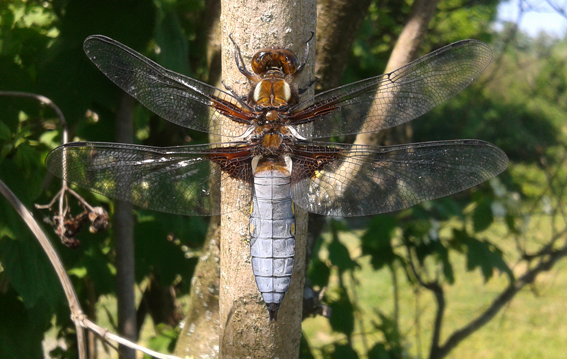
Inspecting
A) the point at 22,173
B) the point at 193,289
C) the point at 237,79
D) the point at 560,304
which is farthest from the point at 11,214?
the point at 560,304

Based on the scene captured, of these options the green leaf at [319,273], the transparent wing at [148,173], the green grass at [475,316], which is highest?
the transparent wing at [148,173]

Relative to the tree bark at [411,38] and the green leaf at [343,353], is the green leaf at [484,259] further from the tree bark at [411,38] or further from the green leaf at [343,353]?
the tree bark at [411,38]

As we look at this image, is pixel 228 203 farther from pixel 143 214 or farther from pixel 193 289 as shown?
pixel 143 214

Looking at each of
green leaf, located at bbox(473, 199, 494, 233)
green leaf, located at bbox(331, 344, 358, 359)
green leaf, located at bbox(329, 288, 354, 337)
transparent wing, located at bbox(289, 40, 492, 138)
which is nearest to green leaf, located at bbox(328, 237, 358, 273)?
green leaf, located at bbox(329, 288, 354, 337)

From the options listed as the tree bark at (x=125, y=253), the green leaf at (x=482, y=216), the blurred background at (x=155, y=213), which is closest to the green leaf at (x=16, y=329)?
the blurred background at (x=155, y=213)

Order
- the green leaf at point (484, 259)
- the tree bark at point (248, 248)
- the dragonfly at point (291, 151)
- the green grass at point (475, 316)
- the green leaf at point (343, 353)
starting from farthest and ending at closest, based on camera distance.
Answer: the green grass at point (475, 316) < the green leaf at point (484, 259) < the green leaf at point (343, 353) < the dragonfly at point (291, 151) < the tree bark at point (248, 248)
